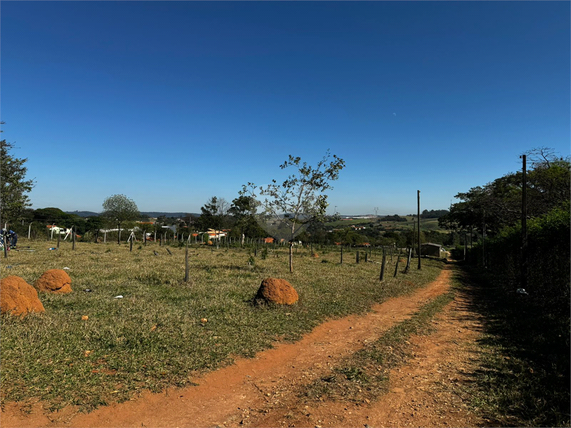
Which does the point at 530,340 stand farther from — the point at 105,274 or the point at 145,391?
the point at 105,274

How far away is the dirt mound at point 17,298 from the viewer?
6746 millimetres

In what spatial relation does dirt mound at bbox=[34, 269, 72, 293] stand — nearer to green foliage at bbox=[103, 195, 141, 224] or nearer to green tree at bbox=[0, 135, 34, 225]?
green tree at bbox=[0, 135, 34, 225]

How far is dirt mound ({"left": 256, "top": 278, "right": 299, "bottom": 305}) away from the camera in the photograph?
29.9 feet

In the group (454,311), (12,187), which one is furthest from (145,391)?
(12,187)

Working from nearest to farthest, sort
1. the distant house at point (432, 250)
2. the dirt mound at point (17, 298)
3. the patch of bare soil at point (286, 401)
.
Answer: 1. the patch of bare soil at point (286, 401)
2. the dirt mound at point (17, 298)
3. the distant house at point (432, 250)

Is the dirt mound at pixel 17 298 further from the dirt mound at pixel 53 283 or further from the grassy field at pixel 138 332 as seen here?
the dirt mound at pixel 53 283

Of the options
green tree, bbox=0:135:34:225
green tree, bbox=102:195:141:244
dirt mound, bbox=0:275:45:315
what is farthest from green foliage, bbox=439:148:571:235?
green tree, bbox=102:195:141:244

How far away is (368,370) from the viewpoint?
218 inches

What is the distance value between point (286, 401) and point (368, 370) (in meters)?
1.70

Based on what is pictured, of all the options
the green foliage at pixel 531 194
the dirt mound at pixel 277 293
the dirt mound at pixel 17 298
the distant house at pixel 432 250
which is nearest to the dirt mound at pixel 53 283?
the dirt mound at pixel 17 298

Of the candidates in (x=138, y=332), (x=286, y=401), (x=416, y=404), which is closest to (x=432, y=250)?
(x=416, y=404)

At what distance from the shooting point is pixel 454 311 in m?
10.5

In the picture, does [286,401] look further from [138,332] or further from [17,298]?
[17,298]

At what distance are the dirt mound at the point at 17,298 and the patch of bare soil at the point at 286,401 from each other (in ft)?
11.8
